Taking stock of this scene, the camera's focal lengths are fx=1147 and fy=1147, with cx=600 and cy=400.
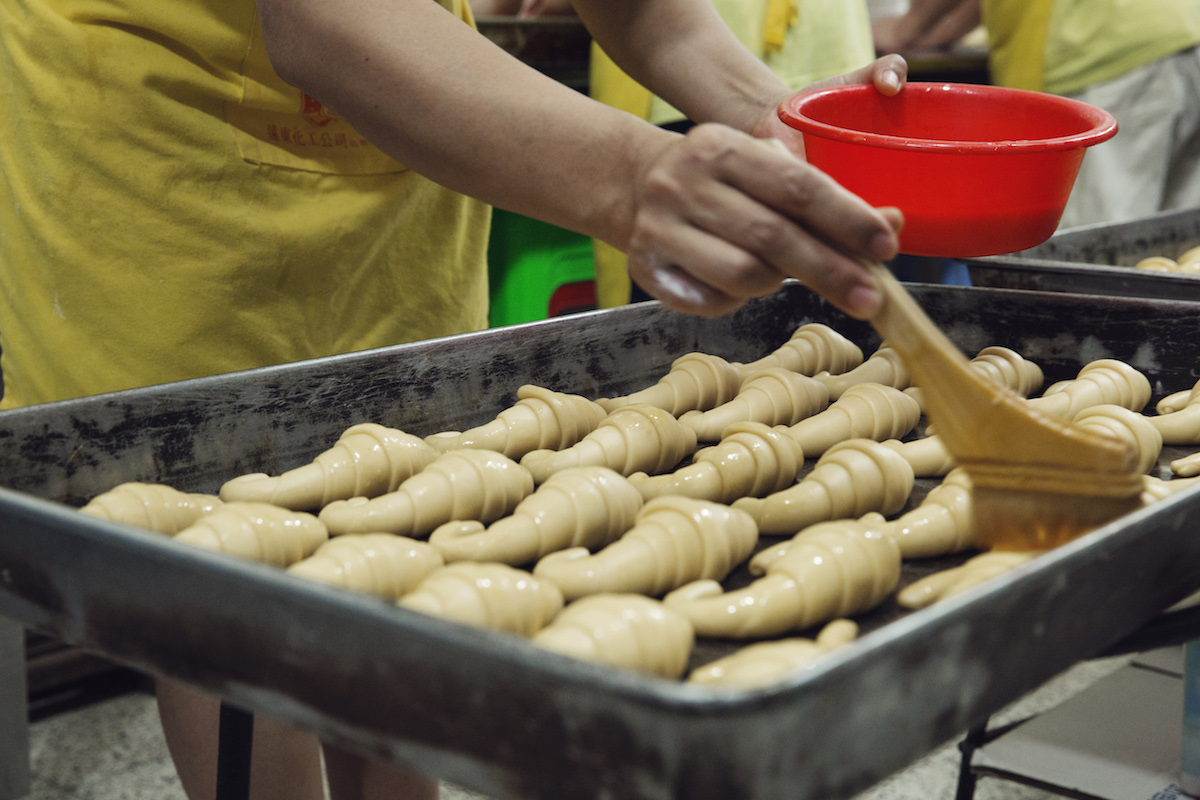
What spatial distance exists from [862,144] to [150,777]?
6.12ft

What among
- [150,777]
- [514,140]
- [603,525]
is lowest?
[150,777]

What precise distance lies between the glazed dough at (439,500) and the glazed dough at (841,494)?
23cm

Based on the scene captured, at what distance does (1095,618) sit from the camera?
0.81 m

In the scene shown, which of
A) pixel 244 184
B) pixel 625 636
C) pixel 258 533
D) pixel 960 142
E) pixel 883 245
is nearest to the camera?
pixel 625 636

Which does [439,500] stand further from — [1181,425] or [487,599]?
[1181,425]

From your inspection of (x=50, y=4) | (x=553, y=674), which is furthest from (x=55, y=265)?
(x=553, y=674)

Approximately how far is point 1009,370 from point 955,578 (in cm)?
59

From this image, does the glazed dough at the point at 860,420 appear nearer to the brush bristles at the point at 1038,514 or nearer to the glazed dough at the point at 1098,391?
the glazed dough at the point at 1098,391

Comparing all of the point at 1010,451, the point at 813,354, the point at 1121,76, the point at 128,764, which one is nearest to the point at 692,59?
the point at 813,354

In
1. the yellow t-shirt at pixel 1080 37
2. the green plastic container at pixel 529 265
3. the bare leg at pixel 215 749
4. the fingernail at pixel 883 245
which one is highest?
the yellow t-shirt at pixel 1080 37

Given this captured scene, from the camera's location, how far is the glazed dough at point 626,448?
3.94 feet

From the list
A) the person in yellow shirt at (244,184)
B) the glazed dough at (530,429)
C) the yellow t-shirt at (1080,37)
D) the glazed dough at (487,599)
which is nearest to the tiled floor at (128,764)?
the person in yellow shirt at (244,184)

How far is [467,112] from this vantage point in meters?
1.01

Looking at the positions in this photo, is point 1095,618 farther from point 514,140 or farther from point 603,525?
point 514,140
